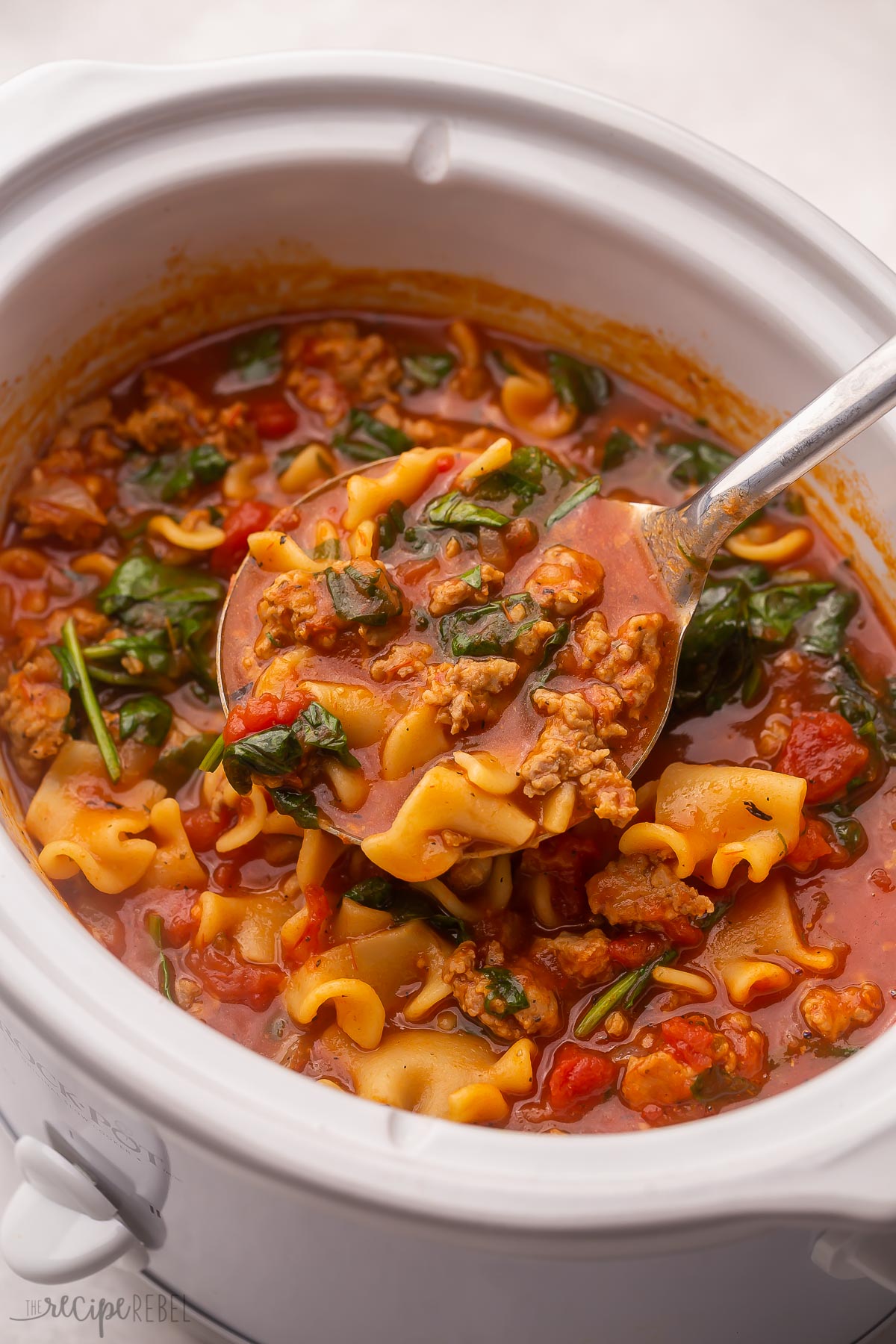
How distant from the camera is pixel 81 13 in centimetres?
559

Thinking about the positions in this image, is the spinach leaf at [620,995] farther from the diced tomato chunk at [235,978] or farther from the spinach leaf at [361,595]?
the spinach leaf at [361,595]

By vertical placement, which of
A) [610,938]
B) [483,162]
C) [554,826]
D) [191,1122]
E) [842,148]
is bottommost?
[191,1122]

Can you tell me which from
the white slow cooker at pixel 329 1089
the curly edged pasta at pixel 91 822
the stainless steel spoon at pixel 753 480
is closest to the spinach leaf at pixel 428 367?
the white slow cooker at pixel 329 1089

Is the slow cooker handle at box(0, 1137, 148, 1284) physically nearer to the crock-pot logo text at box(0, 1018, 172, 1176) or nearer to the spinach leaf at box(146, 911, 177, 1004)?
the crock-pot logo text at box(0, 1018, 172, 1176)

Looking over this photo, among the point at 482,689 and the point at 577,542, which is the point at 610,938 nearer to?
the point at 482,689

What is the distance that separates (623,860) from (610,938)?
0.76 feet

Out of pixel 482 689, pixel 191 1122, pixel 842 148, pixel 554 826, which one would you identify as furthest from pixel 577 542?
pixel 842 148

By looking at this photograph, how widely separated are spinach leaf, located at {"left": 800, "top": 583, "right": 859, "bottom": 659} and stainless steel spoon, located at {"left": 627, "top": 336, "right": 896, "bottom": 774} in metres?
0.49

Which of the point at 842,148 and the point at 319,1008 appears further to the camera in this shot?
the point at 842,148

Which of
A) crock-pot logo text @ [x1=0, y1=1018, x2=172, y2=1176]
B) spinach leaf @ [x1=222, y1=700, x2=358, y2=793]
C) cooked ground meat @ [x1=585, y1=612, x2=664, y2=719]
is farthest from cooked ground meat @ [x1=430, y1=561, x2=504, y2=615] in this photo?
crock-pot logo text @ [x1=0, y1=1018, x2=172, y2=1176]

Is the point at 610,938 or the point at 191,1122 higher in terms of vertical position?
the point at 610,938

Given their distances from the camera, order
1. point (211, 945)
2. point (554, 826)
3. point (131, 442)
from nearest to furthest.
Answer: point (554, 826) < point (211, 945) < point (131, 442)

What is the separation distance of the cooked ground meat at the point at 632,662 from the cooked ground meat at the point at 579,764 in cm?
14

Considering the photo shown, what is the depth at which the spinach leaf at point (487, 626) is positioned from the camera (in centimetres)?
353
